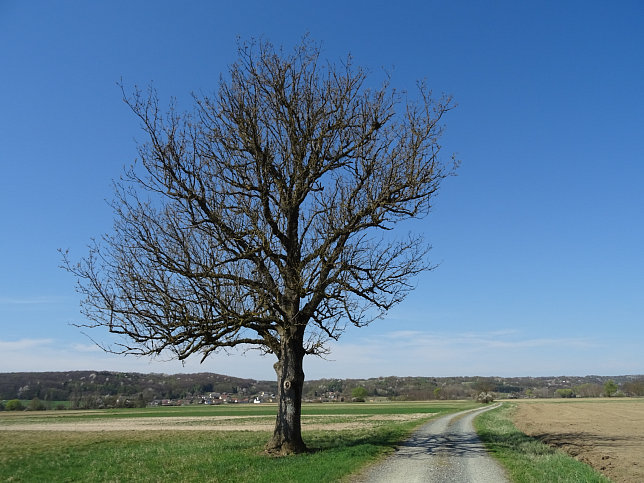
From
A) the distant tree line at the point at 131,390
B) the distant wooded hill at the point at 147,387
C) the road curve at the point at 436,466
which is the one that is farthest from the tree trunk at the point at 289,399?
the distant tree line at the point at 131,390

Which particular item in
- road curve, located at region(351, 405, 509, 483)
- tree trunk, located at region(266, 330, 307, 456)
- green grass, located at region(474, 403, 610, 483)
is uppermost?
tree trunk, located at region(266, 330, 307, 456)

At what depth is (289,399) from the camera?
752 inches

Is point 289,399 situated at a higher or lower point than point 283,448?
higher

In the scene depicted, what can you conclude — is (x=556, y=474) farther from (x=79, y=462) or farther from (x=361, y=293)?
(x=79, y=462)

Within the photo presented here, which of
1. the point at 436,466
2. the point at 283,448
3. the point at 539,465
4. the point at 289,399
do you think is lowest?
the point at 539,465

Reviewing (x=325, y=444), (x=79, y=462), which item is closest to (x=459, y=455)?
(x=325, y=444)

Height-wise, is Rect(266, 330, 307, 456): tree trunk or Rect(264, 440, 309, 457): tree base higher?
Rect(266, 330, 307, 456): tree trunk

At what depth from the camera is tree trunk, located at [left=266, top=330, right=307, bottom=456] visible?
18.9m

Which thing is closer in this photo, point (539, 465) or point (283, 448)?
point (539, 465)

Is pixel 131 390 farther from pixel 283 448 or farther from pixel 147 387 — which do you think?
pixel 283 448

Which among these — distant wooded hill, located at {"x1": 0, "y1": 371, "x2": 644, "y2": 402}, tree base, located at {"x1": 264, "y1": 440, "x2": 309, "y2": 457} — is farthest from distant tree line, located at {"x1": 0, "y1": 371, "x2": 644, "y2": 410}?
tree base, located at {"x1": 264, "y1": 440, "x2": 309, "y2": 457}

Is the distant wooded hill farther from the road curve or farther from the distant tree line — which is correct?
the road curve

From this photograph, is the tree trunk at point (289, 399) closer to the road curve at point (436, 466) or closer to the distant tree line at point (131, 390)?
the road curve at point (436, 466)

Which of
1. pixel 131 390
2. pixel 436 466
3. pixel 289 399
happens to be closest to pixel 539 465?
pixel 436 466
